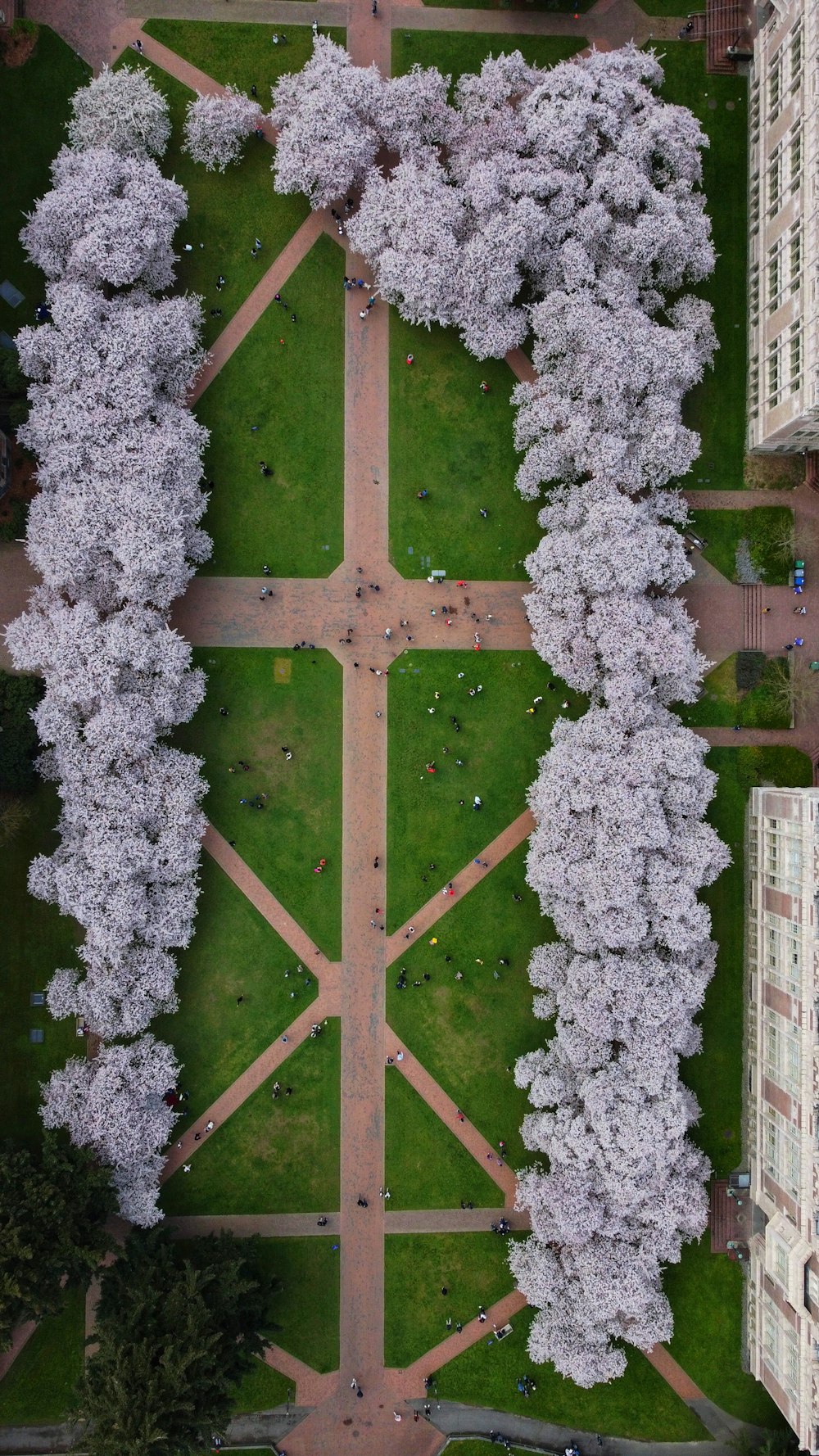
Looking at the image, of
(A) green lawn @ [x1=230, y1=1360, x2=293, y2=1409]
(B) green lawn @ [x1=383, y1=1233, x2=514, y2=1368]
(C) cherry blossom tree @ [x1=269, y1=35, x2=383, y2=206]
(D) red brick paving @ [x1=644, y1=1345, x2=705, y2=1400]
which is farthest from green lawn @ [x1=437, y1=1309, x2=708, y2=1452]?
(C) cherry blossom tree @ [x1=269, y1=35, x2=383, y2=206]

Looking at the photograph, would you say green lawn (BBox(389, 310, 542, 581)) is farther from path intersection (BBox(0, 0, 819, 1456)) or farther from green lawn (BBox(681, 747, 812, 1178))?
green lawn (BBox(681, 747, 812, 1178))

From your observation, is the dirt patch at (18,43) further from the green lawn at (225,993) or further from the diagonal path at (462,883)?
the diagonal path at (462,883)

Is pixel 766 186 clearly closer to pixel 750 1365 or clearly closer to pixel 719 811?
pixel 719 811

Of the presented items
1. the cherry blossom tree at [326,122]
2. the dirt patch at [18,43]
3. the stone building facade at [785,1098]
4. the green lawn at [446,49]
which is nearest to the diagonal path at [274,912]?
the stone building facade at [785,1098]

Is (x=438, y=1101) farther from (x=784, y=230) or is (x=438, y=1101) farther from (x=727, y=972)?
(x=784, y=230)

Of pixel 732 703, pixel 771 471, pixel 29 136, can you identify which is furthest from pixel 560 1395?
pixel 29 136
